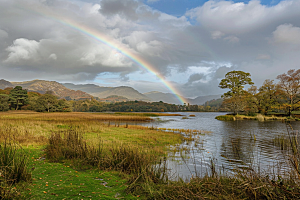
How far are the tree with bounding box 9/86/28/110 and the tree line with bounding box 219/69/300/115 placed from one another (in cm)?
6651

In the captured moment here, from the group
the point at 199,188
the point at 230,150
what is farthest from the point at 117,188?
the point at 230,150

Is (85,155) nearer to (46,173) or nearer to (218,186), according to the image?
(46,173)

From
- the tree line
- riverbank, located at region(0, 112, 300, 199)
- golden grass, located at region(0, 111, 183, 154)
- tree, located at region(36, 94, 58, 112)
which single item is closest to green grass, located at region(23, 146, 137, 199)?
riverbank, located at region(0, 112, 300, 199)

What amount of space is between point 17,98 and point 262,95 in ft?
256

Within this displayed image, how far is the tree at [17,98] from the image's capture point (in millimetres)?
56366

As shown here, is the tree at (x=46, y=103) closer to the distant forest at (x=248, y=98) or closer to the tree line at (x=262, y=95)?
the distant forest at (x=248, y=98)

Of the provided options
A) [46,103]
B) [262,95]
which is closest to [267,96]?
[262,95]

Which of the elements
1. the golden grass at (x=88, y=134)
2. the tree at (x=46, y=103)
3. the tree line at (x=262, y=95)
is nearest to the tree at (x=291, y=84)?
the tree line at (x=262, y=95)

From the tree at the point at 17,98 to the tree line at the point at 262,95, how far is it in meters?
66.5

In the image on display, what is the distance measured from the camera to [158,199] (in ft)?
15.5

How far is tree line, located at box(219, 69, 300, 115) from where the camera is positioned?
44.0 m

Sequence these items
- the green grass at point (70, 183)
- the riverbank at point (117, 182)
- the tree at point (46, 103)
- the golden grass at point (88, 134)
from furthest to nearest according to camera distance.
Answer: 1. the tree at point (46, 103)
2. the golden grass at point (88, 134)
3. the green grass at point (70, 183)
4. the riverbank at point (117, 182)

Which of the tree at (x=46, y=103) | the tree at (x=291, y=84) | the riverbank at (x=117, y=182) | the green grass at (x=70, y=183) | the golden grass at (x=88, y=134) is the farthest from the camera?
the tree at (x=46, y=103)

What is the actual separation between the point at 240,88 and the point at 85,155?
52.2 m
